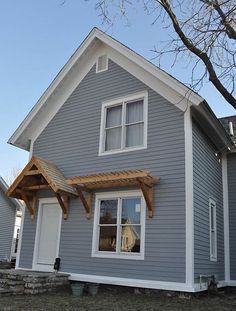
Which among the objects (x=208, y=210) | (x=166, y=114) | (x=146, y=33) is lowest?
(x=208, y=210)

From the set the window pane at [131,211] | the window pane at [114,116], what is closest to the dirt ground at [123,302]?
the window pane at [131,211]

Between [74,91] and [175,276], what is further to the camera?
[74,91]

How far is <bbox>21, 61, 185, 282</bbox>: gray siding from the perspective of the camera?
940 cm

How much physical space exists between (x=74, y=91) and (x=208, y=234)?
6351 mm

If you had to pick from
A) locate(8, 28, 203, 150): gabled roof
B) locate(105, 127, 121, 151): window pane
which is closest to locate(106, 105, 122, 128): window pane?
locate(105, 127, 121, 151): window pane

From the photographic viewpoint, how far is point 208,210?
35.4 ft

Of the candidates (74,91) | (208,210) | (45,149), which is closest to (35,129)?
(45,149)

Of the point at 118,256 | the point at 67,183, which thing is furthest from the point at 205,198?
the point at 67,183

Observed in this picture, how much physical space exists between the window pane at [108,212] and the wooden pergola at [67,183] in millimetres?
398

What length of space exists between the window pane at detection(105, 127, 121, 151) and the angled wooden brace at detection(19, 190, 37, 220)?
3.16m

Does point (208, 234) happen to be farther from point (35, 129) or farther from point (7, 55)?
point (7, 55)

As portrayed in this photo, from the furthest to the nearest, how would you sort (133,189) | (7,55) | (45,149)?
(45,149), (7,55), (133,189)

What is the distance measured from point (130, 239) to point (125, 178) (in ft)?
5.77

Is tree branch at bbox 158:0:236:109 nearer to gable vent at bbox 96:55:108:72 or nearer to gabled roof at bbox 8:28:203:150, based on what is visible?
gabled roof at bbox 8:28:203:150
